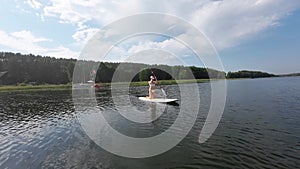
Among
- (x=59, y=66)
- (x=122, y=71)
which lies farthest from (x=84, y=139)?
(x=59, y=66)

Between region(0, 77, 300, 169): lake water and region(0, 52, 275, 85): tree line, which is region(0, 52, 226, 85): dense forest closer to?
region(0, 52, 275, 85): tree line

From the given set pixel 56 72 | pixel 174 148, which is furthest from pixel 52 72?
pixel 174 148

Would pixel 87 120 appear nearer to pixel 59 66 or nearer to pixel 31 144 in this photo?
pixel 31 144

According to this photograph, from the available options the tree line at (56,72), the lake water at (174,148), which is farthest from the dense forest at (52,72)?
the lake water at (174,148)

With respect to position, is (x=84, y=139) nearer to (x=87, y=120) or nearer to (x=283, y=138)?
(x=87, y=120)

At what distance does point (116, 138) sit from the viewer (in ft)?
49.7

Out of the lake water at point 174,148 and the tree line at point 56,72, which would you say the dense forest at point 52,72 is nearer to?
the tree line at point 56,72

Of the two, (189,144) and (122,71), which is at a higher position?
(122,71)

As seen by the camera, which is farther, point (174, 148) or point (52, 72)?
point (52, 72)

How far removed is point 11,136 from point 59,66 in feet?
406

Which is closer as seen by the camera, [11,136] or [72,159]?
[72,159]

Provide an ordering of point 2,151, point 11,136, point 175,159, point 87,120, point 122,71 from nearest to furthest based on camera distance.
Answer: point 175,159, point 2,151, point 11,136, point 87,120, point 122,71

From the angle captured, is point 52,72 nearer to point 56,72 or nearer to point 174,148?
point 56,72

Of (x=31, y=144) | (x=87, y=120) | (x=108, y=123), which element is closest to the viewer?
(x=31, y=144)
